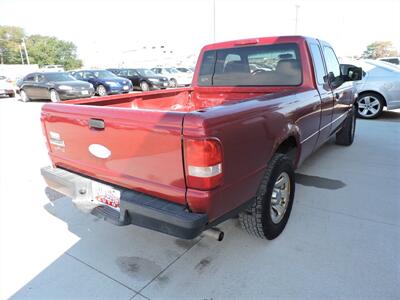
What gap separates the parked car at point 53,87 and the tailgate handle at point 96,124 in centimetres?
1160

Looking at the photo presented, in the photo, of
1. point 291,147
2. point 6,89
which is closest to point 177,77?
point 6,89

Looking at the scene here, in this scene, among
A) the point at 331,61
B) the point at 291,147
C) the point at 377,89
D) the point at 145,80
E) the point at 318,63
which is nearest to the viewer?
the point at 291,147

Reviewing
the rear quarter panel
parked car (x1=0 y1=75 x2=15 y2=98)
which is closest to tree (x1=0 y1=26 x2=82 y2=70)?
parked car (x1=0 y1=75 x2=15 y2=98)

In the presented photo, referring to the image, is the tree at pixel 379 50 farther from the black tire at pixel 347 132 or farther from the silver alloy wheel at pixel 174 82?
the black tire at pixel 347 132

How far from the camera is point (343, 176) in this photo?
4160mm

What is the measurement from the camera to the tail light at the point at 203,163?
1.68m

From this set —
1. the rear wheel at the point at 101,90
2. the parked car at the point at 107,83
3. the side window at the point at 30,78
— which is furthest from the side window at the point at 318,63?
the side window at the point at 30,78

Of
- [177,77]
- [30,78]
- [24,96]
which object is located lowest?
[24,96]

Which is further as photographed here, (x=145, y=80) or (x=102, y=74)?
(x=145, y=80)

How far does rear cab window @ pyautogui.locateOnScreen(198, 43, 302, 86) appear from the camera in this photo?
130 inches

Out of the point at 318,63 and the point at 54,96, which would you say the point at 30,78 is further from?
the point at 318,63

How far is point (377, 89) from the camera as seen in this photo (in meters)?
7.78

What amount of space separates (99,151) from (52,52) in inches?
3608

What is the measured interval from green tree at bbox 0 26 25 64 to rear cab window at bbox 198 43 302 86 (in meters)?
93.1
